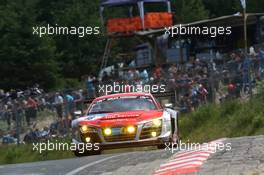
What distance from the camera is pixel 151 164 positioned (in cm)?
1132

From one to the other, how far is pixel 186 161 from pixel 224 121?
11531 mm

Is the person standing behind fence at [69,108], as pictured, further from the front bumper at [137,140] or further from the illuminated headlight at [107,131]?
the illuminated headlight at [107,131]

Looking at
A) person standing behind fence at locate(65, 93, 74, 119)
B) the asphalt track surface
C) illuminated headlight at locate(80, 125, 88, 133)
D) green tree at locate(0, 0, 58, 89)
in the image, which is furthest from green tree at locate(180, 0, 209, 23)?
the asphalt track surface

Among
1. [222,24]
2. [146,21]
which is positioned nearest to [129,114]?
[222,24]

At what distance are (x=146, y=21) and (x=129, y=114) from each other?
1161 inches

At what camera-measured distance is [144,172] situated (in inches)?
417

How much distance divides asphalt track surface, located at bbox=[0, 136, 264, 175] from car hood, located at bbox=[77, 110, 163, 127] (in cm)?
211

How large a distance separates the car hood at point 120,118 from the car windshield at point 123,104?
0.55 metres

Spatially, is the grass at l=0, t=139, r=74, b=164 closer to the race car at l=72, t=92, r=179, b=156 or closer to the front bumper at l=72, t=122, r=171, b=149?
the race car at l=72, t=92, r=179, b=156

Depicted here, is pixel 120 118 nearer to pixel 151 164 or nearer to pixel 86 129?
pixel 86 129

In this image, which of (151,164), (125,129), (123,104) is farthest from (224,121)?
(151,164)

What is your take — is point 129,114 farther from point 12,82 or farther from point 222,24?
point 12,82

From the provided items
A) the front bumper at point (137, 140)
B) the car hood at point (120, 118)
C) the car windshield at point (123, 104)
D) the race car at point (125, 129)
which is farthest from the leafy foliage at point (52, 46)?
the front bumper at point (137, 140)

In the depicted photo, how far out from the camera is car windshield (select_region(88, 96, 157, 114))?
1703 centimetres
